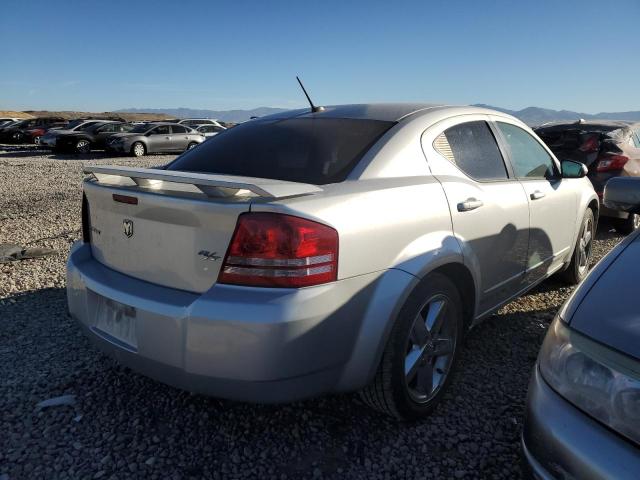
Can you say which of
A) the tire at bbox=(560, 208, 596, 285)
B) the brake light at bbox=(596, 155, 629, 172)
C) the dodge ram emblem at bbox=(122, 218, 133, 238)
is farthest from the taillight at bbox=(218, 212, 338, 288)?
the brake light at bbox=(596, 155, 629, 172)

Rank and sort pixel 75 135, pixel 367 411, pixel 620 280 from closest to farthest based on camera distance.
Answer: pixel 620 280 → pixel 367 411 → pixel 75 135

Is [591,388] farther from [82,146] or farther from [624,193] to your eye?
[82,146]

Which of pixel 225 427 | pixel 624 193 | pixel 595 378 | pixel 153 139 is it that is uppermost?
pixel 624 193

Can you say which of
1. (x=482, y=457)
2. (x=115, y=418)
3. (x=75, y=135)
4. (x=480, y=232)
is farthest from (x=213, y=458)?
(x=75, y=135)

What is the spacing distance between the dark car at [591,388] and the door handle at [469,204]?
895 millimetres

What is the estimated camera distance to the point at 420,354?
2.37m

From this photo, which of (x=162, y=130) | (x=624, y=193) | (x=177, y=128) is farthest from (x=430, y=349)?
(x=177, y=128)

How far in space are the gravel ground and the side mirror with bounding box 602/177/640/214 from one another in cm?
112

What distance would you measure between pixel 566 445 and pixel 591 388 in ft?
0.57

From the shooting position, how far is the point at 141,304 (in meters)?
2.00

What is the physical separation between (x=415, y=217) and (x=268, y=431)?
125cm

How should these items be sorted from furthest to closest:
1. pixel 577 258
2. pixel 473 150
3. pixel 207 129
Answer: pixel 207 129, pixel 577 258, pixel 473 150

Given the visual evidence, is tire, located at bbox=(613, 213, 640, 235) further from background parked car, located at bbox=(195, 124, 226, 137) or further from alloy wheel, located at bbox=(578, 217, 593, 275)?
background parked car, located at bbox=(195, 124, 226, 137)

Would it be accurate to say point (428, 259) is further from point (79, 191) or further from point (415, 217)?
point (79, 191)
